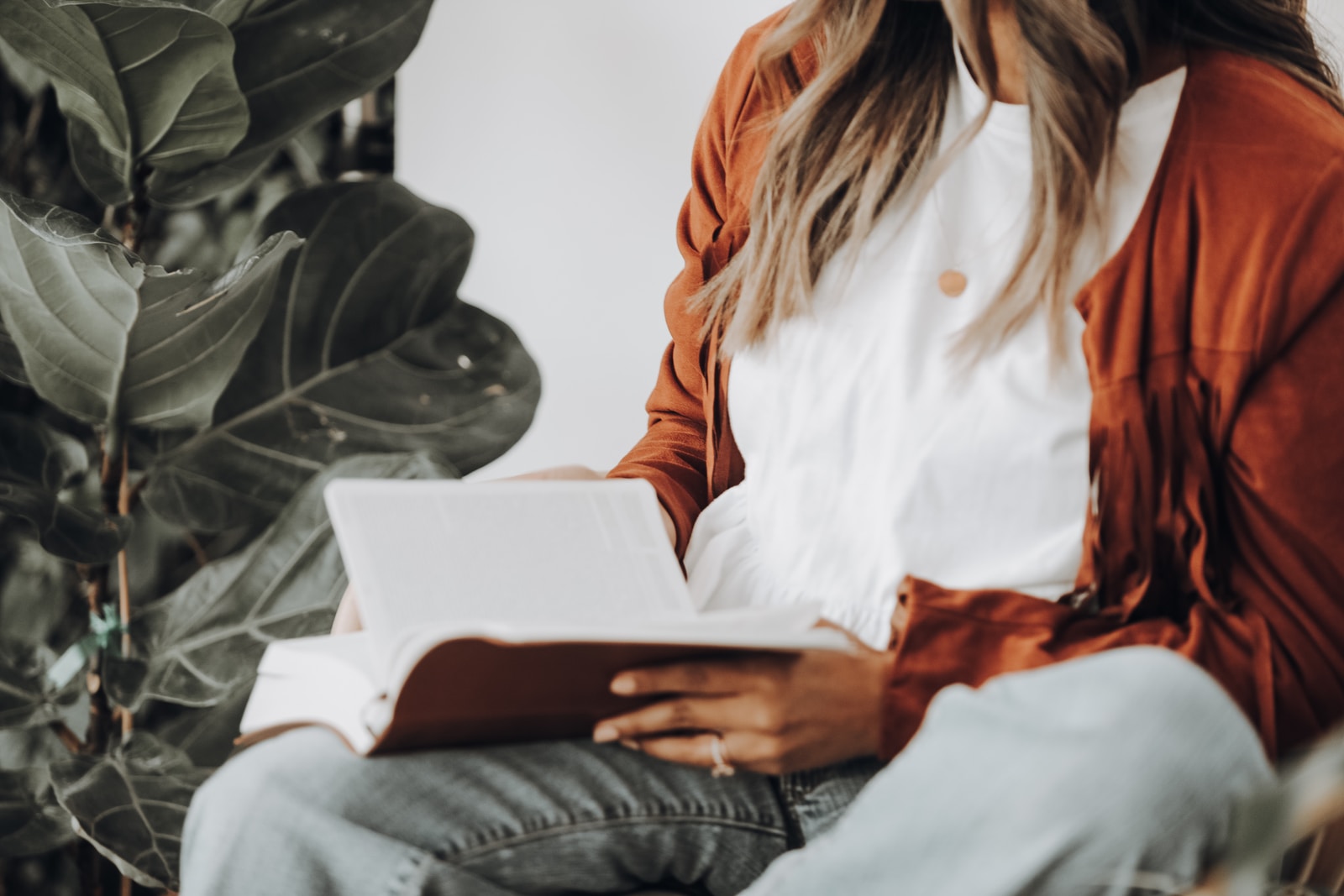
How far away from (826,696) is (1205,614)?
249 millimetres

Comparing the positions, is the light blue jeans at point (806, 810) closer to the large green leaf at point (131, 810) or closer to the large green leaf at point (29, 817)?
the large green leaf at point (131, 810)

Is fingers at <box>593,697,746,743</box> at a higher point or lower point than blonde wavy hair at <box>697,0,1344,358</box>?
lower

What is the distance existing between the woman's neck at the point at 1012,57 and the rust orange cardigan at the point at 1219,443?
0.02m

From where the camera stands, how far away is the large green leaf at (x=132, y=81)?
967mm

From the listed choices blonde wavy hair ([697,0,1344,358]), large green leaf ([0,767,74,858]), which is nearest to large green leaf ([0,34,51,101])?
large green leaf ([0,767,74,858])

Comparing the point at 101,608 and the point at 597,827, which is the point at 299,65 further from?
the point at 597,827

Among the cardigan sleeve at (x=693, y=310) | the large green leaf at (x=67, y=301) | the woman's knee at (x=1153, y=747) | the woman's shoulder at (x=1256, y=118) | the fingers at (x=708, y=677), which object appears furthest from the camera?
the cardigan sleeve at (x=693, y=310)

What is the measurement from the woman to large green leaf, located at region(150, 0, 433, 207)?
0.44 metres

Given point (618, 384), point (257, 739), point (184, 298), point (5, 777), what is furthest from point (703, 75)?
point (5, 777)

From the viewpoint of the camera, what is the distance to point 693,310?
1.04m

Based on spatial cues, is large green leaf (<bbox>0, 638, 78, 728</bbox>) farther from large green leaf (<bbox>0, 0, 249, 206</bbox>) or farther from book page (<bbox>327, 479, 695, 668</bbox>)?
book page (<bbox>327, 479, 695, 668</bbox>)

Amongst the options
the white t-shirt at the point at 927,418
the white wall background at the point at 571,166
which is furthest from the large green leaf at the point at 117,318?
the white wall background at the point at 571,166

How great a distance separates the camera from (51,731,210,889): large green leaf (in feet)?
3.43

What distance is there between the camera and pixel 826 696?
731 millimetres
